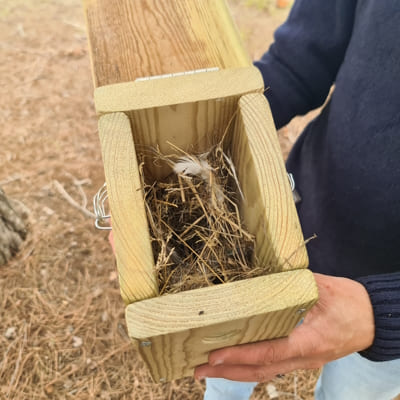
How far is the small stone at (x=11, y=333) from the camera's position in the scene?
→ 1.93 metres

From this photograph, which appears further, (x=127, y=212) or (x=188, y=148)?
(x=188, y=148)

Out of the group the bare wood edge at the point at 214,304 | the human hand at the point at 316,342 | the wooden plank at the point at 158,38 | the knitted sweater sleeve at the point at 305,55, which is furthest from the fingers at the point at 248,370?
the knitted sweater sleeve at the point at 305,55

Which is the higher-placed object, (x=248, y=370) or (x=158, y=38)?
(x=158, y=38)

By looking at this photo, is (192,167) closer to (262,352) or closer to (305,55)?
(262,352)

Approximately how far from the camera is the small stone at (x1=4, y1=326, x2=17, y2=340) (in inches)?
76.1

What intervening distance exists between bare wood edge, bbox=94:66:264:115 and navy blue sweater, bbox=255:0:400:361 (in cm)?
53

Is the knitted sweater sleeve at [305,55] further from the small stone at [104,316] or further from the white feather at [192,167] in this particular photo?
the small stone at [104,316]

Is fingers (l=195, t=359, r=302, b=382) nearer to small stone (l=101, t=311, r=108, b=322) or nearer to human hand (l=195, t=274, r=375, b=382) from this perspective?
human hand (l=195, t=274, r=375, b=382)

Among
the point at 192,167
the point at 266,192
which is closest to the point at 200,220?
the point at 192,167

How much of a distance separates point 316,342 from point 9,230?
1.88 m

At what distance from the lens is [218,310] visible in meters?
0.63

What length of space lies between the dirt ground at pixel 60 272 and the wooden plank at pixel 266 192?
5.01ft

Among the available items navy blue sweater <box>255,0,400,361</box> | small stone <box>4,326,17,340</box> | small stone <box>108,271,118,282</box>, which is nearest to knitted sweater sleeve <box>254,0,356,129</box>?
navy blue sweater <box>255,0,400,361</box>

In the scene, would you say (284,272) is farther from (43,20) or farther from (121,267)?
(43,20)
